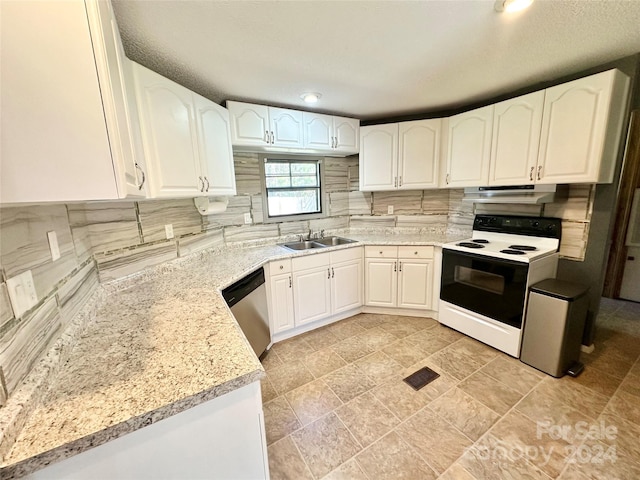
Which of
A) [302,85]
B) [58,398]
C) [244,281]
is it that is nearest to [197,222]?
[244,281]

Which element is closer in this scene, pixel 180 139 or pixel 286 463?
pixel 286 463

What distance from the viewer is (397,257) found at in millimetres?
2797

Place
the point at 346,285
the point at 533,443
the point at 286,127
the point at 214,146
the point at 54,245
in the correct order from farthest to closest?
the point at 346,285, the point at 286,127, the point at 214,146, the point at 533,443, the point at 54,245

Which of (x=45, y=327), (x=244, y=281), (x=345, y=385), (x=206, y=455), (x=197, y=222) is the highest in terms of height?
(x=197, y=222)

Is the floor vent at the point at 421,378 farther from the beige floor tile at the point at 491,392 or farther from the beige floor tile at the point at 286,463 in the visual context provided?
the beige floor tile at the point at 286,463

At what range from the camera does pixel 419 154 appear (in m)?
2.87

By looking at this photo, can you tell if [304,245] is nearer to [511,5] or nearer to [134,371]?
[134,371]

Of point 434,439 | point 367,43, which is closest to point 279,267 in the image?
point 434,439

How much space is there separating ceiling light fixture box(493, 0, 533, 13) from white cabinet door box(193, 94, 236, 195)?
1820 millimetres

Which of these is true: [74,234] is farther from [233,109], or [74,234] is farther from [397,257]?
[397,257]

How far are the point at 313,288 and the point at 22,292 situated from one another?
2.04 meters

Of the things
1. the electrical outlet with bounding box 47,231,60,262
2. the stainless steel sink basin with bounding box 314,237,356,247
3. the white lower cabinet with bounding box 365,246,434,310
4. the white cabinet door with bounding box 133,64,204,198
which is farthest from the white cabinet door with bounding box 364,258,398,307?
the electrical outlet with bounding box 47,231,60,262

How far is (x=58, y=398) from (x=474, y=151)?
10.4ft

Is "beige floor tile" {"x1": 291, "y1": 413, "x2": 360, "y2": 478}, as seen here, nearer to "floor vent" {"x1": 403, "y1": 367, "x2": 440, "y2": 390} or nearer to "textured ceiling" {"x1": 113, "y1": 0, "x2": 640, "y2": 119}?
"floor vent" {"x1": 403, "y1": 367, "x2": 440, "y2": 390}
